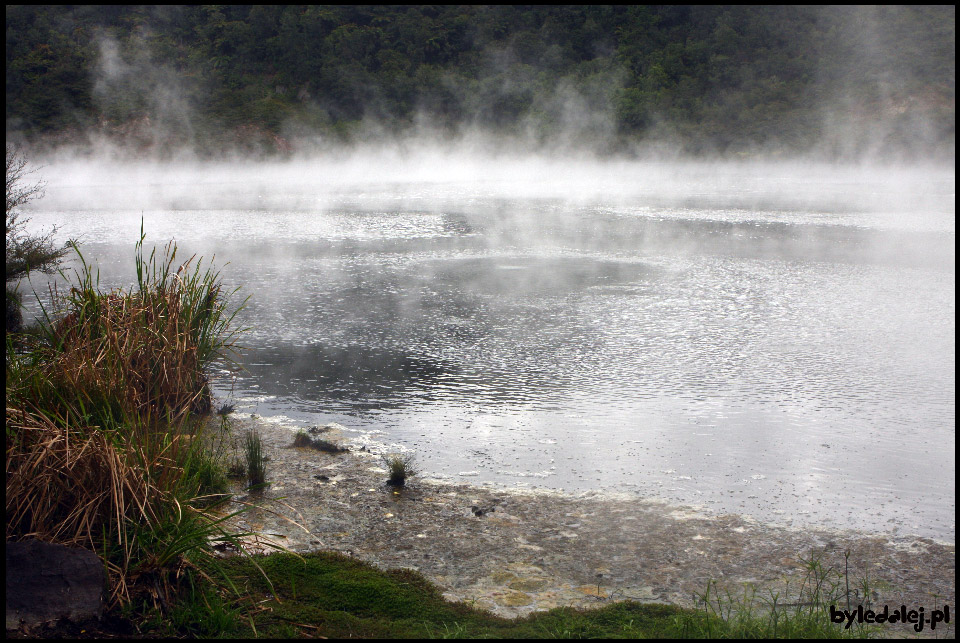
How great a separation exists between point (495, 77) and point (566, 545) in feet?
195

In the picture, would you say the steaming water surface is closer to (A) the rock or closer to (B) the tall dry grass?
(B) the tall dry grass

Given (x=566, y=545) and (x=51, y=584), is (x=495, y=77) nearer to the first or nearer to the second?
(x=566, y=545)

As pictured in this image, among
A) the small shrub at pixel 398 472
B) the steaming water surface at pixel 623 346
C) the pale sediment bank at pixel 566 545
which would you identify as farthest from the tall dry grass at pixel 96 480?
the steaming water surface at pixel 623 346

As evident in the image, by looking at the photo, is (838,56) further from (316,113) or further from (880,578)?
(880,578)

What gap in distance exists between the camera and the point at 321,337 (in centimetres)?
910

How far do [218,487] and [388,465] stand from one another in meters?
1.06

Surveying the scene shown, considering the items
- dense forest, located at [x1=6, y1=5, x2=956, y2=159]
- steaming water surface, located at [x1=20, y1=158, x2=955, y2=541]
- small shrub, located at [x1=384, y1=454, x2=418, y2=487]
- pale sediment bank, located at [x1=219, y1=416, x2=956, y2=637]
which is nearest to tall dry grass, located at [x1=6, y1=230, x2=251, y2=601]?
pale sediment bank, located at [x1=219, y1=416, x2=956, y2=637]

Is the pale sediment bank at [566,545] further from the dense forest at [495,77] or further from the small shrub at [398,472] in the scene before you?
the dense forest at [495,77]

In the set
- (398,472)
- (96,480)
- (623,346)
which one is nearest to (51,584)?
(96,480)

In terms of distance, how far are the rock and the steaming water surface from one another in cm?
258

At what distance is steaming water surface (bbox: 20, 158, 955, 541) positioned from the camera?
547cm

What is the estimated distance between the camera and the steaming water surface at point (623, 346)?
547 centimetres

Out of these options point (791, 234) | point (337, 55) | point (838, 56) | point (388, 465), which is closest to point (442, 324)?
point (388, 465)

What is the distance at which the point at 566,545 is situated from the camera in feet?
13.9
